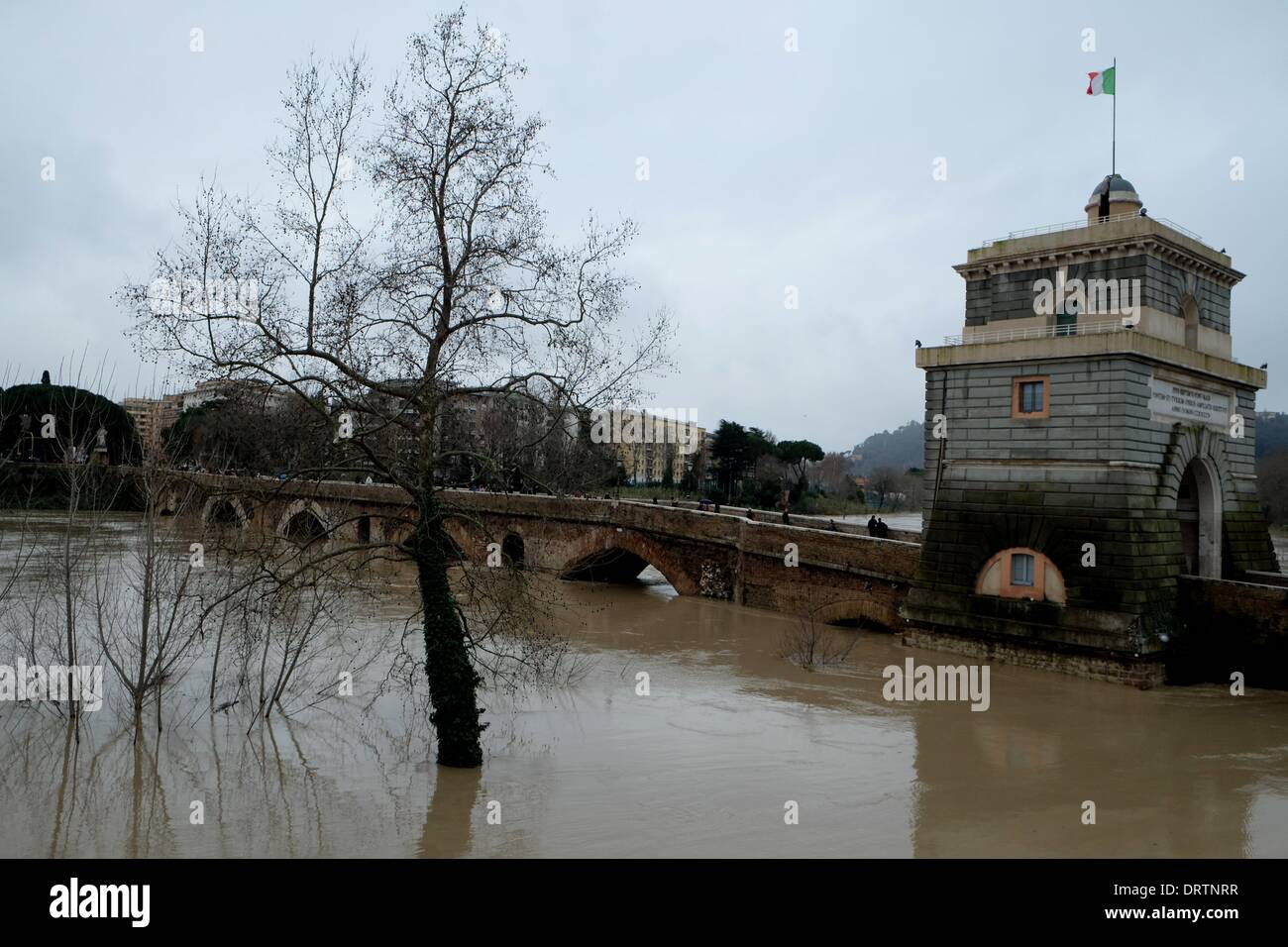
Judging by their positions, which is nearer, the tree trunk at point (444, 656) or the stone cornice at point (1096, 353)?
the tree trunk at point (444, 656)

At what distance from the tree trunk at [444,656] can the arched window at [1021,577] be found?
1210 centimetres

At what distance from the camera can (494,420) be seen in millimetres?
16703

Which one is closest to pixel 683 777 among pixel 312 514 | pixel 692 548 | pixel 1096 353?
pixel 312 514

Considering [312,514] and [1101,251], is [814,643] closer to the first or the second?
[1101,251]

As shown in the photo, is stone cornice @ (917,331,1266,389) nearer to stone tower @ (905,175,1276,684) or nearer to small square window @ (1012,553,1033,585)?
stone tower @ (905,175,1276,684)

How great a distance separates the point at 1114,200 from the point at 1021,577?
28.0ft

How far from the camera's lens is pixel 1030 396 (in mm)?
19141

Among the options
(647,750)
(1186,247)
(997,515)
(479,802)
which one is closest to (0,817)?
(479,802)

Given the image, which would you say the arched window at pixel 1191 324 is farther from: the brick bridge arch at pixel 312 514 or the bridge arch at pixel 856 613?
the brick bridge arch at pixel 312 514

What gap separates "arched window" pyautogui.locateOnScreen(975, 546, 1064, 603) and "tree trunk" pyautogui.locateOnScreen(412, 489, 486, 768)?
12097mm

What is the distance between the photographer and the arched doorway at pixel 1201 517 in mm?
20297

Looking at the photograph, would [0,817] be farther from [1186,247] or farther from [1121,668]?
[1186,247]

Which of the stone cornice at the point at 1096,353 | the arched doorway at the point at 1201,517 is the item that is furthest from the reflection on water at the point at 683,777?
the stone cornice at the point at 1096,353

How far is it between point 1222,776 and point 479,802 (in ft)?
32.9
